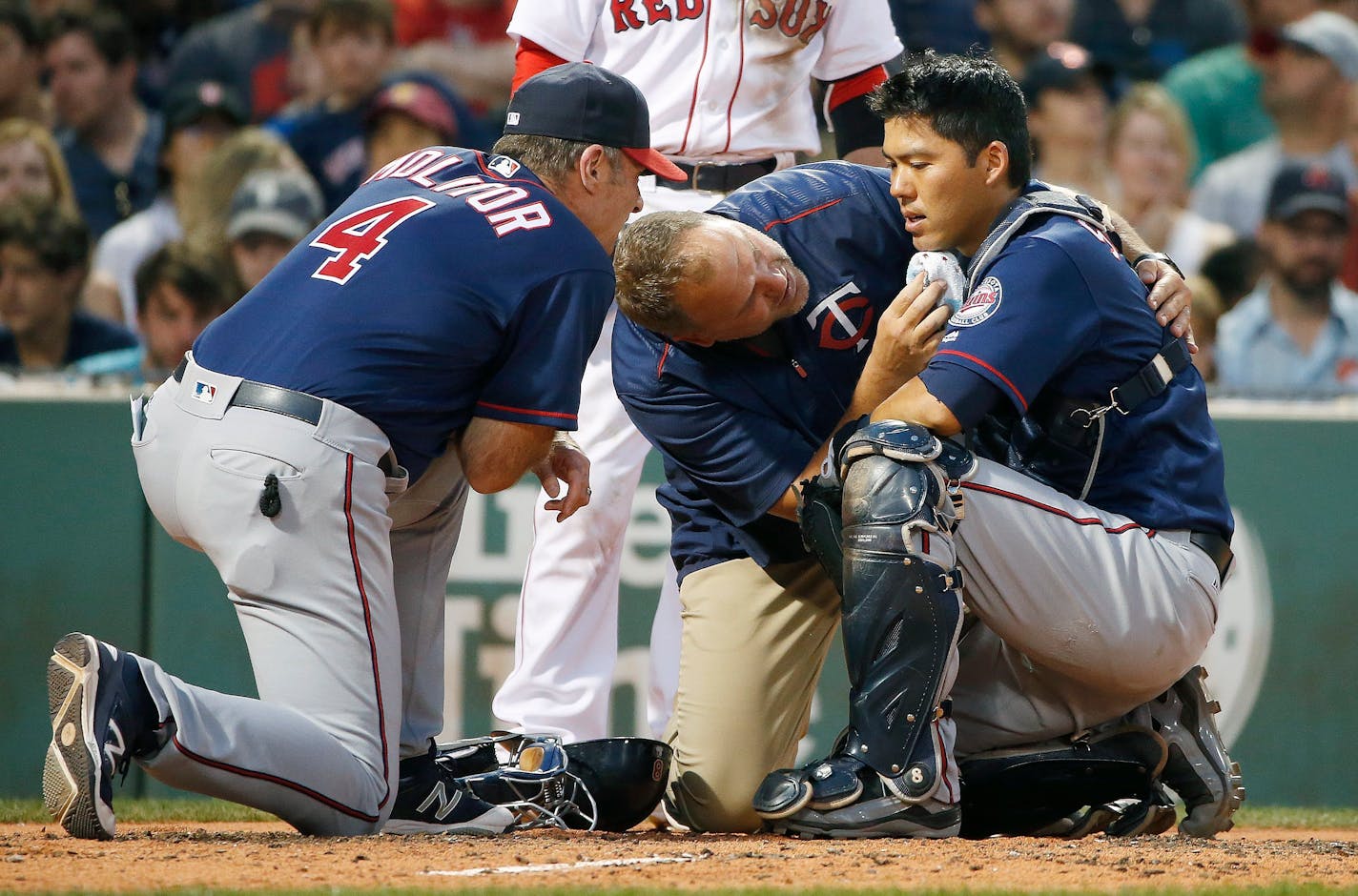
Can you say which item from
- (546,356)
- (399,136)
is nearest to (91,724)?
(546,356)

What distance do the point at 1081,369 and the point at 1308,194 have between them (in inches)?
180

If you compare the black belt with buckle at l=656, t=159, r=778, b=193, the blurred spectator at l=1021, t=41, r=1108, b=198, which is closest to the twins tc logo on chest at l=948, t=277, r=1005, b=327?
the black belt with buckle at l=656, t=159, r=778, b=193

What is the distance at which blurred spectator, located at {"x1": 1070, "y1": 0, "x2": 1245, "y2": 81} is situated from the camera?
931 cm

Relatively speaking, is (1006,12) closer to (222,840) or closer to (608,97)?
(608,97)

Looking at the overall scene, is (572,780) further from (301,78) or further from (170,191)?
(301,78)

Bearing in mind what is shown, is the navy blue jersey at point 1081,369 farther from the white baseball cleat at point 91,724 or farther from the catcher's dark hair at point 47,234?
the catcher's dark hair at point 47,234

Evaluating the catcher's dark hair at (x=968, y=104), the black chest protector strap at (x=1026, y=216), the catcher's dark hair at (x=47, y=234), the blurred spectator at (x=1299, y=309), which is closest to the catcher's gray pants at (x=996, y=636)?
the black chest protector strap at (x=1026, y=216)

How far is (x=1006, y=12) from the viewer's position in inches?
357

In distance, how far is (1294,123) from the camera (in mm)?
8648

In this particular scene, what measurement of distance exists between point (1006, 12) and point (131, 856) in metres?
7.23

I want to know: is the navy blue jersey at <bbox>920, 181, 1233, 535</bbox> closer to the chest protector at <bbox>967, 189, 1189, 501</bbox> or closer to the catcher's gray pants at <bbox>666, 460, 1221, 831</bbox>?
the chest protector at <bbox>967, 189, 1189, 501</bbox>

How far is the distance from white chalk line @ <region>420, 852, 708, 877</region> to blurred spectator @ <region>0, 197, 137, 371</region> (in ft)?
13.7

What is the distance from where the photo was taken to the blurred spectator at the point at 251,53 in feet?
29.2

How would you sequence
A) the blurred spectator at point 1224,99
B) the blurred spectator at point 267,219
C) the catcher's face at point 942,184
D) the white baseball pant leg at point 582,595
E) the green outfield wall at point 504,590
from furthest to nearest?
the blurred spectator at point 1224,99 < the blurred spectator at point 267,219 < the green outfield wall at point 504,590 < the white baseball pant leg at point 582,595 < the catcher's face at point 942,184
